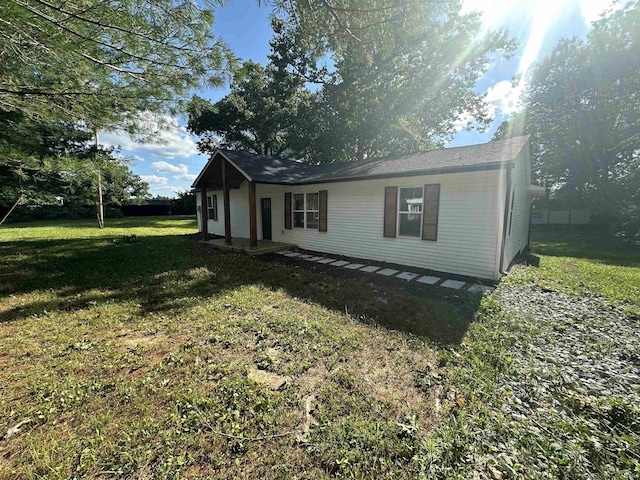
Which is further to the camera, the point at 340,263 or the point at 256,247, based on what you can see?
the point at 256,247

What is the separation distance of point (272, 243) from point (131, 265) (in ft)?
15.3

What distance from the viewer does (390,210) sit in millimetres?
7758

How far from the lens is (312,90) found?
2056cm

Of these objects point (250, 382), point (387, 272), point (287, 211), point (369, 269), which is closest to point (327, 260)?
point (369, 269)

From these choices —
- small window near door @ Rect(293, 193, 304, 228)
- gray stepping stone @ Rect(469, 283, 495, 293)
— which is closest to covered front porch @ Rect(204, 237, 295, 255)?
small window near door @ Rect(293, 193, 304, 228)

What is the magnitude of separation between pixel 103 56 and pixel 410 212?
698cm

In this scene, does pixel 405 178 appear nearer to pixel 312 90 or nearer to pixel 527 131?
pixel 312 90

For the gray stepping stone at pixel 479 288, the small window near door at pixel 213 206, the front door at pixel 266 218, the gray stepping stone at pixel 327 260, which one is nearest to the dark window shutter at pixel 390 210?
the gray stepping stone at pixel 327 260

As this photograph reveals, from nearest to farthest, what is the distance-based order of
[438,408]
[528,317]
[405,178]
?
[438,408], [528,317], [405,178]

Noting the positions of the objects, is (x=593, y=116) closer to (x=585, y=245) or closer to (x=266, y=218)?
(x=585, y=245)

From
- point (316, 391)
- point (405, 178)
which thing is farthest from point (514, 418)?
point (405, 178)

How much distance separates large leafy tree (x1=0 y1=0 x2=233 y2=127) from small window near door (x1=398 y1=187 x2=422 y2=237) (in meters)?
5.34

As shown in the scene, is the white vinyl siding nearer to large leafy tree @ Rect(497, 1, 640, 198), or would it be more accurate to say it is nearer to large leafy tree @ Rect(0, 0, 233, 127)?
large leafy tree @ Rect(0, 0, 233, 127)

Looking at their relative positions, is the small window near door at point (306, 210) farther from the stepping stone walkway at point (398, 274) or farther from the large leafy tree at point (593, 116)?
the large leafy tree at point (593, 116)
